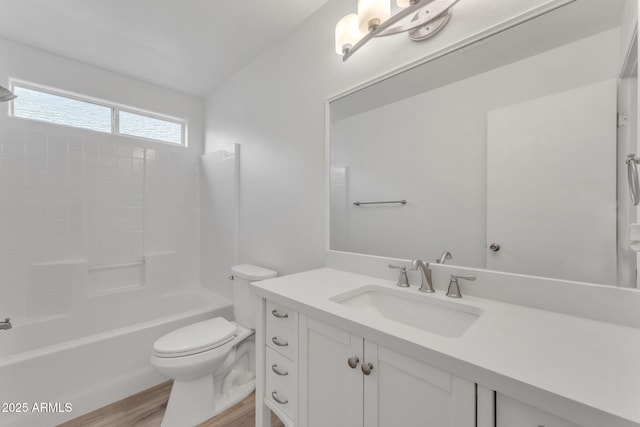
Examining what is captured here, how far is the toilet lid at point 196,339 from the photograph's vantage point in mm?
1421

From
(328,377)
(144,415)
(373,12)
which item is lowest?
(144,415)

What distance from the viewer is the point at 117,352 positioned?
1732 millimetres

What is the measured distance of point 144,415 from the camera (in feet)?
5.15

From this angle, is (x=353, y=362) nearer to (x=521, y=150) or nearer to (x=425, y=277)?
(x=425, y=277)

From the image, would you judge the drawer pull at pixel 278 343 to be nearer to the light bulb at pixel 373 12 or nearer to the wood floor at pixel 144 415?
the wood floor at pixel 144 415

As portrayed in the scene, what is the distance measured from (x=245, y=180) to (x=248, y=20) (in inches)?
45.3

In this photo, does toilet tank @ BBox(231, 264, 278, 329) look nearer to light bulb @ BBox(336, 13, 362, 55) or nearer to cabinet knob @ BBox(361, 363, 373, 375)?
cabinet knob @ BBox(361, 363, 373, 375)

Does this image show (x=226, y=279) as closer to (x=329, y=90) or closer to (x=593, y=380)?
(x=329, y=90)

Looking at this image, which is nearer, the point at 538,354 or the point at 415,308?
the point at 538,354

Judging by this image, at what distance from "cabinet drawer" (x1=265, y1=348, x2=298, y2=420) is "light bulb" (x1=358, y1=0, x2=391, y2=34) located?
1.48 metres

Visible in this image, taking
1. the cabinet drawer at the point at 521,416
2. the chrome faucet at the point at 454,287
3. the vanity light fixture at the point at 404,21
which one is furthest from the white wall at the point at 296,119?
Result: the cabinet drawer at the point at 521,416

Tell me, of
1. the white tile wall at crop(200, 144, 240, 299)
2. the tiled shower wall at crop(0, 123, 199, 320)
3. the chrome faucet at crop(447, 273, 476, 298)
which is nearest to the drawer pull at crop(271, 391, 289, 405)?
the chrome faucet at crop(447, 273, 476, 298)

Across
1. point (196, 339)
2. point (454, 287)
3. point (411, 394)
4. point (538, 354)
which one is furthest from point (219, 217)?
point (538, 354)

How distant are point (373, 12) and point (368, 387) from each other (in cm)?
143
